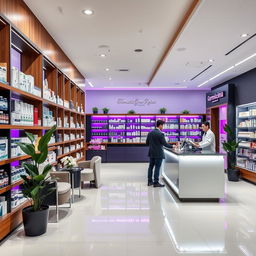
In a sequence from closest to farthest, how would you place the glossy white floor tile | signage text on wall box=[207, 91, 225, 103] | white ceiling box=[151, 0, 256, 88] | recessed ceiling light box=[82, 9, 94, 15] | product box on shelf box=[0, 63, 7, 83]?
the glossy white floor tile < product box on shelf box=[0, 63, 7, 83] < white ceiling box=[151, 0, 256, 88] < recessed ceiling light box=[82, 9, 94, 15] < signage text on wall box=[207, 91, 225, 103]

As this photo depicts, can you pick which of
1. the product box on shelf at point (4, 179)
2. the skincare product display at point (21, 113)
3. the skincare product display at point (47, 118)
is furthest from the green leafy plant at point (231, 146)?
the product box on shelf at point (4, 179)

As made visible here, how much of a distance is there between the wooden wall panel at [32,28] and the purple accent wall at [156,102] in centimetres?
588

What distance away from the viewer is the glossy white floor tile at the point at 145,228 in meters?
3.18

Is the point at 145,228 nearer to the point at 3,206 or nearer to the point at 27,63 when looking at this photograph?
the point at 3,206

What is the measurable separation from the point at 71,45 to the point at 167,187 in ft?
14.7

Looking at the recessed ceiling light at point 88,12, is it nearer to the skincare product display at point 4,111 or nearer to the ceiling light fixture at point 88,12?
the ceiling light fixture at point 88,12

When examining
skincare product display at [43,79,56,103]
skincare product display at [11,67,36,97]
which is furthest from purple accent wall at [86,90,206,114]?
skincare product display at [11,67,36,97]

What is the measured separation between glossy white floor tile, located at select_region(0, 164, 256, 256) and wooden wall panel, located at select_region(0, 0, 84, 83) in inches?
126

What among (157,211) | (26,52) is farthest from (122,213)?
(26,52)

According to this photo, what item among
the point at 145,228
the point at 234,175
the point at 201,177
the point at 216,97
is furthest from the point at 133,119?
the point at 145,228

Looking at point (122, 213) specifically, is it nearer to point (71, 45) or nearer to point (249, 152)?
point (71, 45)

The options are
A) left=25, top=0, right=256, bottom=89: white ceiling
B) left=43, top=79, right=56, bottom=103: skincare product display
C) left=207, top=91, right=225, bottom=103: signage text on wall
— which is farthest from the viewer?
left=207, top=91, right=225, bottom=103: signage text on wall

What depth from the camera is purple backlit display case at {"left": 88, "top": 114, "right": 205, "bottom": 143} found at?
40.2 feet

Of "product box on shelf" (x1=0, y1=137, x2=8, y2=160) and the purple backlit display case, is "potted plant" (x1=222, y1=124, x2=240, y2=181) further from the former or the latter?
"product box on shelf" (x1=0, y1=137, x2=8, y2=160)
